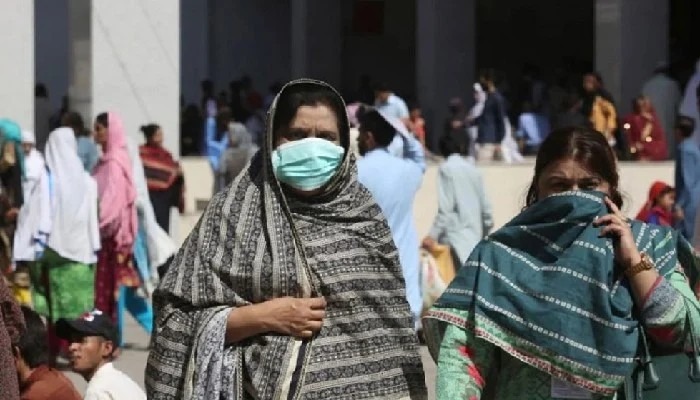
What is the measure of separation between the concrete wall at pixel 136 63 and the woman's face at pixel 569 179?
12003 mm

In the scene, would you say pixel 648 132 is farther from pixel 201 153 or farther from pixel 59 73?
pixel 59 73

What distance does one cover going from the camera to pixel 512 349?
385 cm

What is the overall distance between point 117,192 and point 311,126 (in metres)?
6.83

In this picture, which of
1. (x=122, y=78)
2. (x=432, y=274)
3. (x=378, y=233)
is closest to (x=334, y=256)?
(x=378, y=233)

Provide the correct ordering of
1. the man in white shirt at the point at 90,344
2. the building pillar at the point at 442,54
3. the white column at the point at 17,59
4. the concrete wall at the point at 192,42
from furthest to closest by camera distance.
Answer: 1. the concrete wall at the point at 192,42
2. the building pillar at the point at 442,54
3. the white column at the point at 17,59
4. the man in white shirt at the point at 90,344

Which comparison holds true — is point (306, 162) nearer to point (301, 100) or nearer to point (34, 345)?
point (301, 100)

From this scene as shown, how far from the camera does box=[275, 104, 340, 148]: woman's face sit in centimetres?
421

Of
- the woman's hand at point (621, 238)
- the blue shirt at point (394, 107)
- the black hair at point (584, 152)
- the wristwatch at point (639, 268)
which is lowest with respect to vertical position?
the blue shirt at point (394, 107)

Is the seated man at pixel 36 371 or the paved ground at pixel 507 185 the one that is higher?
the seated man at pixel 36 371

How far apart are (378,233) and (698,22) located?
80.8 ft

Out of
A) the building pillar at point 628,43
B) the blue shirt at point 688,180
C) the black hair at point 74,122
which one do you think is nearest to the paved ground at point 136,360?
the black hair at point 74,122

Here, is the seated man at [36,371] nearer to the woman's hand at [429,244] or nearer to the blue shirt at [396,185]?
the blue shirt at [396,185]

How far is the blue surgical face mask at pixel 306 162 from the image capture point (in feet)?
13.4

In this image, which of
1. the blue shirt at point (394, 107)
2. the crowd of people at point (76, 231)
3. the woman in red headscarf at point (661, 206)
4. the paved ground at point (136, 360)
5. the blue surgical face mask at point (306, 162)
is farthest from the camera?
the blue shirt at point (394, 107)
